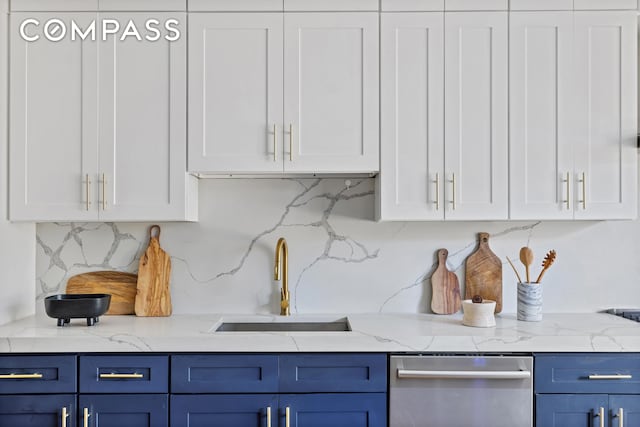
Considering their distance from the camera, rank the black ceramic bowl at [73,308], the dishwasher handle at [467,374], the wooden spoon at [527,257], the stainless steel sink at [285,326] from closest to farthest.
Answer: the dishwasher handle at [467,374] → the black ceramic bowl at [73,308] → the wooden spoon at [527,257] → the stainless steel sink at [285,326]

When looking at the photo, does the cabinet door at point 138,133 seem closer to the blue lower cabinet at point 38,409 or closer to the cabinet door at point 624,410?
the blue lower cabinet at point 38,409

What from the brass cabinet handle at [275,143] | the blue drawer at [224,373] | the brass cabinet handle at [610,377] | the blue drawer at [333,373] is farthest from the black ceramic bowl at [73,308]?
the brass cabinet handle at [610,377]

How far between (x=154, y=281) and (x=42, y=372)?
680 mm

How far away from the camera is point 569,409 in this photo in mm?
2088

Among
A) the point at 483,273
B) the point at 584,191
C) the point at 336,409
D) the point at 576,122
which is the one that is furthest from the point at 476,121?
the point at 336,409

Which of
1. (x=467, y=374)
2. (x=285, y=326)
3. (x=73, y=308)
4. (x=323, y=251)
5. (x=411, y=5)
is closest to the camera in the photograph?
(x=467, y=374)

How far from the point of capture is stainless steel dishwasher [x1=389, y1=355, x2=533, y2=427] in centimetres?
208

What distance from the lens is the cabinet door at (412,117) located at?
2.38 meters

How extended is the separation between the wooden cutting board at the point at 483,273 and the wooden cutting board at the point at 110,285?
1692 mm

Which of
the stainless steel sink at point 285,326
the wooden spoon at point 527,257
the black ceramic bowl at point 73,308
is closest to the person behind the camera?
the black ceramic bowl at point 73,308

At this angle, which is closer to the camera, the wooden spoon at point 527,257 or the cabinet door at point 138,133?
the cabinet door at point 138,133

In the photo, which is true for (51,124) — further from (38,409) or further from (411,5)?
(411,5)

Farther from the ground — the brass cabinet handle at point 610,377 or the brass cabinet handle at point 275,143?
the brass cabinet handle at point 275,143

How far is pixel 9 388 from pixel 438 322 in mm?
1805
